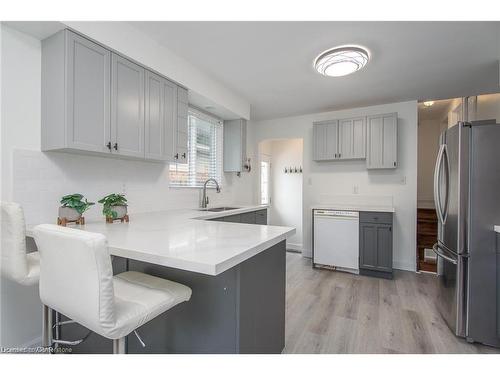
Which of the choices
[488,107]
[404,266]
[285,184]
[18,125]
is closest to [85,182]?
[18,125]

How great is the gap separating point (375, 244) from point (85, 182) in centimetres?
336

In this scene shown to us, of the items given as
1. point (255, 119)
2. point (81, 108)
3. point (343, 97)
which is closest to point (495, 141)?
point (343, 97)

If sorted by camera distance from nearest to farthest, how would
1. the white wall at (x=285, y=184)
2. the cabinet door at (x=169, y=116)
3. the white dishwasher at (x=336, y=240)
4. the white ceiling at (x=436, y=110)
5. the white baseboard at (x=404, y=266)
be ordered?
the cabinet door at (x=169, y=116), the white dishwasher at (x=336, y=240), the white baseboard at (x=404, y=266), the white ceiling at (x=436, y=110), the white wall at (x=285, y=184)

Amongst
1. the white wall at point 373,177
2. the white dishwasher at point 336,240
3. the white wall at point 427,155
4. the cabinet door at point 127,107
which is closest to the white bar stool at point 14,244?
the cabinet door at point 127,107

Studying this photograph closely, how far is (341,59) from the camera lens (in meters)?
2.26

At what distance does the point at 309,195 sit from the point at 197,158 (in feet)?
6.75

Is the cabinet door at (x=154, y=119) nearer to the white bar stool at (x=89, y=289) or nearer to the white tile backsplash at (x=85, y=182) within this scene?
the white tile backsplash at (x=85, y=182)

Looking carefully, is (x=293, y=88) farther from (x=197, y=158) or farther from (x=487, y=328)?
(x=487, y=328)

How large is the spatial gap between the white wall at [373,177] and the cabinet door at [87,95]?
3.18m

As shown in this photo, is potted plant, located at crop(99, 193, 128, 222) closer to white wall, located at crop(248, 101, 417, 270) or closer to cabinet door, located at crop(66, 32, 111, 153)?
cabinet door, located at crop(66, 32, 111, 153)

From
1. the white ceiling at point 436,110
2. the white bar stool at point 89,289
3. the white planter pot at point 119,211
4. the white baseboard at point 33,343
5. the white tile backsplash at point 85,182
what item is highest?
the white ceiling at point 436,110

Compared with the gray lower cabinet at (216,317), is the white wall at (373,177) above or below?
above

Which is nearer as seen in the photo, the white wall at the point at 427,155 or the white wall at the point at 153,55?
the white wall at the point at 153,55

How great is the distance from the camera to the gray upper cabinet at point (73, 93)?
164 centimetres
